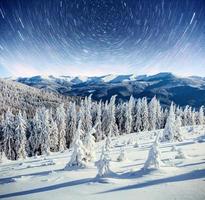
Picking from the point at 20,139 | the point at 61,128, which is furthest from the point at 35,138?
the point at 61,128

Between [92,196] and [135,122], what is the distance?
74.6 meters

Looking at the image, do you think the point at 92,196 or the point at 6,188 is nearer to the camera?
the point at 92,196

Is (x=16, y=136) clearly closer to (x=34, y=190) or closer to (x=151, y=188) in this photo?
(x=34, y=190)

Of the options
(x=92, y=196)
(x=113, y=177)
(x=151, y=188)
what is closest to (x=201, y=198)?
(x=151, y=188)

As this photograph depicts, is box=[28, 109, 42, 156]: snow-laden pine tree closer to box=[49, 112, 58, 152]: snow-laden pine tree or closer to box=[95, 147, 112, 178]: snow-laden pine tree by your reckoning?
box=[49, 112, 58, 152]: snow-laden pine tree

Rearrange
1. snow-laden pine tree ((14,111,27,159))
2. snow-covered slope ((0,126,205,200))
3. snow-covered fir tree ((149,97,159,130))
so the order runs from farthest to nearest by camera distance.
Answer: snow-covered fir tree ((149,97,159,130)) → snow-laden pine tree ((14,111,27,159)) → snow-covered slope ((0,126,205,200))

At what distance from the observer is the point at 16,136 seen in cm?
5862

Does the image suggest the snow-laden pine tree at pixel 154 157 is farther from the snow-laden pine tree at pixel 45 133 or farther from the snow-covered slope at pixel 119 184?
the snow-laden pine tree at pixel 45 133

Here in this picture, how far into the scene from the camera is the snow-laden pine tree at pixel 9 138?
58.8 meters

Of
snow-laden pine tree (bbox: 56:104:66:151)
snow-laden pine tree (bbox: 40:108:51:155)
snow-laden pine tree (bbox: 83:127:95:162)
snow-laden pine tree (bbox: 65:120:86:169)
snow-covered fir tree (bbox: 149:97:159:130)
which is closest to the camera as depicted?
snow-laden pine tree (bbox: 65:120:86:169)

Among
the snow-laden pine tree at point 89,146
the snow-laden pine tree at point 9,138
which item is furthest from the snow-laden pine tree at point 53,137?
the snow-laden pine tree at point 89,146

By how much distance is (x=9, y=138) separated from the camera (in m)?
59.1

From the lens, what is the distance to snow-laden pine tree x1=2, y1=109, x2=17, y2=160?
58.8 meters

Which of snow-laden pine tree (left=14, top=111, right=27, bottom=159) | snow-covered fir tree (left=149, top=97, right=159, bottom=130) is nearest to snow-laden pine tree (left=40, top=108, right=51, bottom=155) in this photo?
snow-laden pine tree (left=14, top=111, right=27, bottom=159)
